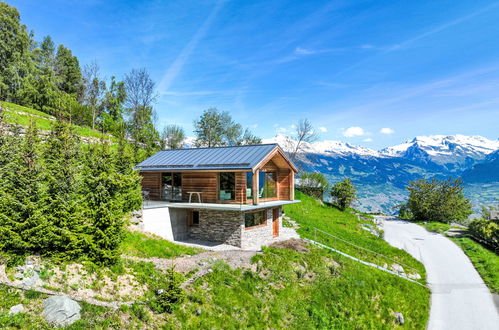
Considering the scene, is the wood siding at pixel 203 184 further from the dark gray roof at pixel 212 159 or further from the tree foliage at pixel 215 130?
the tree foliage at pixel 215 130

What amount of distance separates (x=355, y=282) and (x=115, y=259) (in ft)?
43.4

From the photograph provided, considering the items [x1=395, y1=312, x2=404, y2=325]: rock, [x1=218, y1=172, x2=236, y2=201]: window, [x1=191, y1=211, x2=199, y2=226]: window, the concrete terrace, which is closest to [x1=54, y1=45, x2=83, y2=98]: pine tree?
the concrete terrace

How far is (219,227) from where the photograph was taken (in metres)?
20.0

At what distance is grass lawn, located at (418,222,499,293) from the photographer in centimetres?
2035

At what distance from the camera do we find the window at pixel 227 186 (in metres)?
20.0

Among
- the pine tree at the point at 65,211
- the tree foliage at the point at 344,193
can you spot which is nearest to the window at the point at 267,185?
the pine tree at the point at 65,211

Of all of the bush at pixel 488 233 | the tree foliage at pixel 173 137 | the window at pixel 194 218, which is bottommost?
the bush at pixel 488 233

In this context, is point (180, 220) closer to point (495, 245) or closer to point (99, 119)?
point (495, 245)

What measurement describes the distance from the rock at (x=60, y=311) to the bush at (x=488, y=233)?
37261 mm

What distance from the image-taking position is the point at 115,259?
11328 millimetres

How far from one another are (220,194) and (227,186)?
794 mm

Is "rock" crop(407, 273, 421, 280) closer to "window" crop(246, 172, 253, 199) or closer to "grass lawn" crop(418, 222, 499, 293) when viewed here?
"grass lawn" crop(418, 222, 499, 293)

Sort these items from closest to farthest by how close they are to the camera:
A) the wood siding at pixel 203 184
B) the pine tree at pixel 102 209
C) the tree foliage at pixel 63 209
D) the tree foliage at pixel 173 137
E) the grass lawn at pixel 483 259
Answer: the tree foliage at pixel 63 209 → the pine tree at pixel 102 209 → the grass lawn at pixel 483 259 → the wood siding at pixel 203 184 → the tree foliage at pixel 173 137

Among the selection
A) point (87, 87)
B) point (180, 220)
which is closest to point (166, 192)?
point (180, 220)
